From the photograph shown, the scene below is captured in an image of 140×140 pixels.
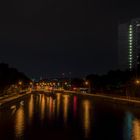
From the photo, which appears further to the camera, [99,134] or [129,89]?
[129,89]

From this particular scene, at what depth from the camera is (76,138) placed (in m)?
24.1

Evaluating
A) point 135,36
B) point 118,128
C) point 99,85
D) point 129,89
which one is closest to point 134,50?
point 135,36

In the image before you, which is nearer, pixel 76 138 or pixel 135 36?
pixel 76 138

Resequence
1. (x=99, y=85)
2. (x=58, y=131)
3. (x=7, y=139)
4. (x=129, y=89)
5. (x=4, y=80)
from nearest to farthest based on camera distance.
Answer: (x=7, y=139), (x=58, y=131), (x=129, y=89), (x=4, y=80), (x=99, y=85)

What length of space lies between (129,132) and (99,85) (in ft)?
330

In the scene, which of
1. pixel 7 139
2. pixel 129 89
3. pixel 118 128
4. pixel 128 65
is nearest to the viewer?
pixel 7 139

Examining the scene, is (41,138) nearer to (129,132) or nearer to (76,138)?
(76,138)

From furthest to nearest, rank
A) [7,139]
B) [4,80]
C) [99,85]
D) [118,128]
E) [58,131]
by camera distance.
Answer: [99,85] < [4,80] < [118,128] < [58,131] < [7,139]

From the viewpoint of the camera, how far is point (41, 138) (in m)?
24.0

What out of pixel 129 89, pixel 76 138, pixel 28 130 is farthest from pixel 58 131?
pixel 129 89

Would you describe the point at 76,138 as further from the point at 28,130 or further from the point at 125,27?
the point at 125,27

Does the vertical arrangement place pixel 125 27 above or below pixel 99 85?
above

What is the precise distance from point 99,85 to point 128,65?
3643cm

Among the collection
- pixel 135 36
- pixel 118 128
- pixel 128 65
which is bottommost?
pixel 118 128
